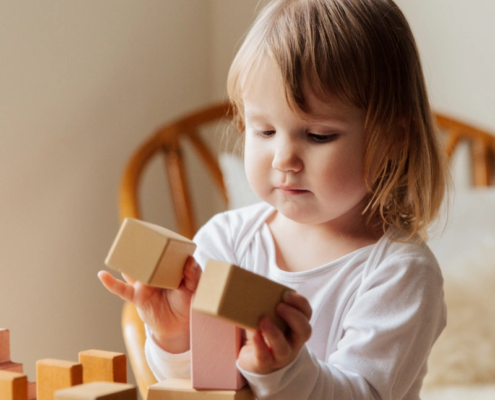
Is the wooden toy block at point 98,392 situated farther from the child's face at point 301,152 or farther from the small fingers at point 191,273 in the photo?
the child's face at point 301,152

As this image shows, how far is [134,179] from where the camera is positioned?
1312 millimetres

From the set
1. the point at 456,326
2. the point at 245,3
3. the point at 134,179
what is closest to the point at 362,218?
the point at 456,326

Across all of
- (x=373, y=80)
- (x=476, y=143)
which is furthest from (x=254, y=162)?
(x=476, y=143)

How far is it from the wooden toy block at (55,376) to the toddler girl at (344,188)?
0.35ft

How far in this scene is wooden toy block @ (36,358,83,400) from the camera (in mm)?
523

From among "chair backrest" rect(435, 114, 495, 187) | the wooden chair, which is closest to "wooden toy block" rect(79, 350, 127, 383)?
the wooden chair

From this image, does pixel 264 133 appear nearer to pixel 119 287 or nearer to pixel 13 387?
pixel 119 287

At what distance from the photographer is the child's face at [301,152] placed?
68cm

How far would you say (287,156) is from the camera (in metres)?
0.68

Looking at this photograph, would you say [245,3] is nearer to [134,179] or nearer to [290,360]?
A: [134,179]

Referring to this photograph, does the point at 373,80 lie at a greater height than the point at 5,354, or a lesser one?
greater

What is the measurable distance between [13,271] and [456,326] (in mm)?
841

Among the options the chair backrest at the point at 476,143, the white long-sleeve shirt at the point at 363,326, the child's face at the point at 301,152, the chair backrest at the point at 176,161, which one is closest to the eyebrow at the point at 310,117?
the child's face at the point at 301,152

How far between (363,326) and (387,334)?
27 millimetres
